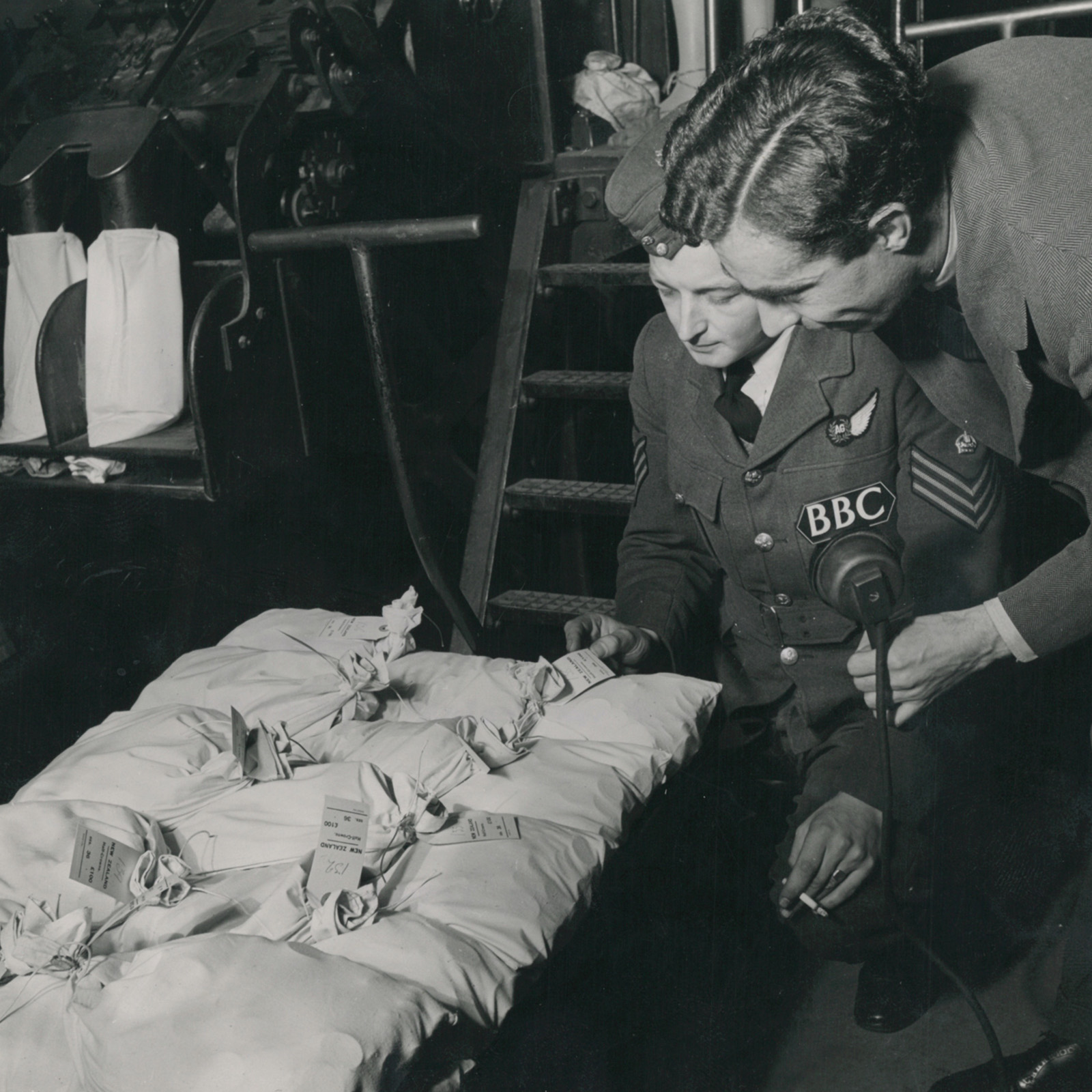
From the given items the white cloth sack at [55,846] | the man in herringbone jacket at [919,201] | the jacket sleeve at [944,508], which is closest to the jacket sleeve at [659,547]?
the jacket sleeve at [944,508]

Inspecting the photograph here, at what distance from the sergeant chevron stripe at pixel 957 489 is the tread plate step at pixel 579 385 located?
0.72 meters

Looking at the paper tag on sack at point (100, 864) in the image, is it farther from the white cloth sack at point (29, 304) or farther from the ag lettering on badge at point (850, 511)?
the white cloth sack at point (29, 304)

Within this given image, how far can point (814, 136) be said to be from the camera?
1.06 meters

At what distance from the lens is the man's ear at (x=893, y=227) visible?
112cm

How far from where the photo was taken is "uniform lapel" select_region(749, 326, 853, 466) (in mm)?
1650

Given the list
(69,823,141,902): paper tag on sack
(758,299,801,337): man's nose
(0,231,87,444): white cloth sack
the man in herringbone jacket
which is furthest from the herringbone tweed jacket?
(0,231,87,444): white cloth sack

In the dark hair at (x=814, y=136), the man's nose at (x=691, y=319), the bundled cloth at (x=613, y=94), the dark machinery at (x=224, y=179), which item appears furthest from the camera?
the bundled cloth at (x=613, y=94)

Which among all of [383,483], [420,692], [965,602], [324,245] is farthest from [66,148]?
[965,602]

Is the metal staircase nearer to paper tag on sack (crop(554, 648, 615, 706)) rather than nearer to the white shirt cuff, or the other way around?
paper tag on sack (crop(554, 648, 615, 706))

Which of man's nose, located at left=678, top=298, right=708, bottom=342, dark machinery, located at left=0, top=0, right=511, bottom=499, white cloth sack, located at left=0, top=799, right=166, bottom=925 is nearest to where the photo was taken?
white cloth sack, located at left=0, top=799, right=166, bottom=925

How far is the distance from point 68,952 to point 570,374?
1596 mm

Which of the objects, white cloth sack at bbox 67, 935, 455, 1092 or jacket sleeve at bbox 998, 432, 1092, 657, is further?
jacket sleeve at bbox 998, 432, 1092, 657

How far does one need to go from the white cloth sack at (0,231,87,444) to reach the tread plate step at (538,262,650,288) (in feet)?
3.34

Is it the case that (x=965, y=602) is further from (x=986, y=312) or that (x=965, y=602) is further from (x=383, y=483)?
(x=383, y=483)
